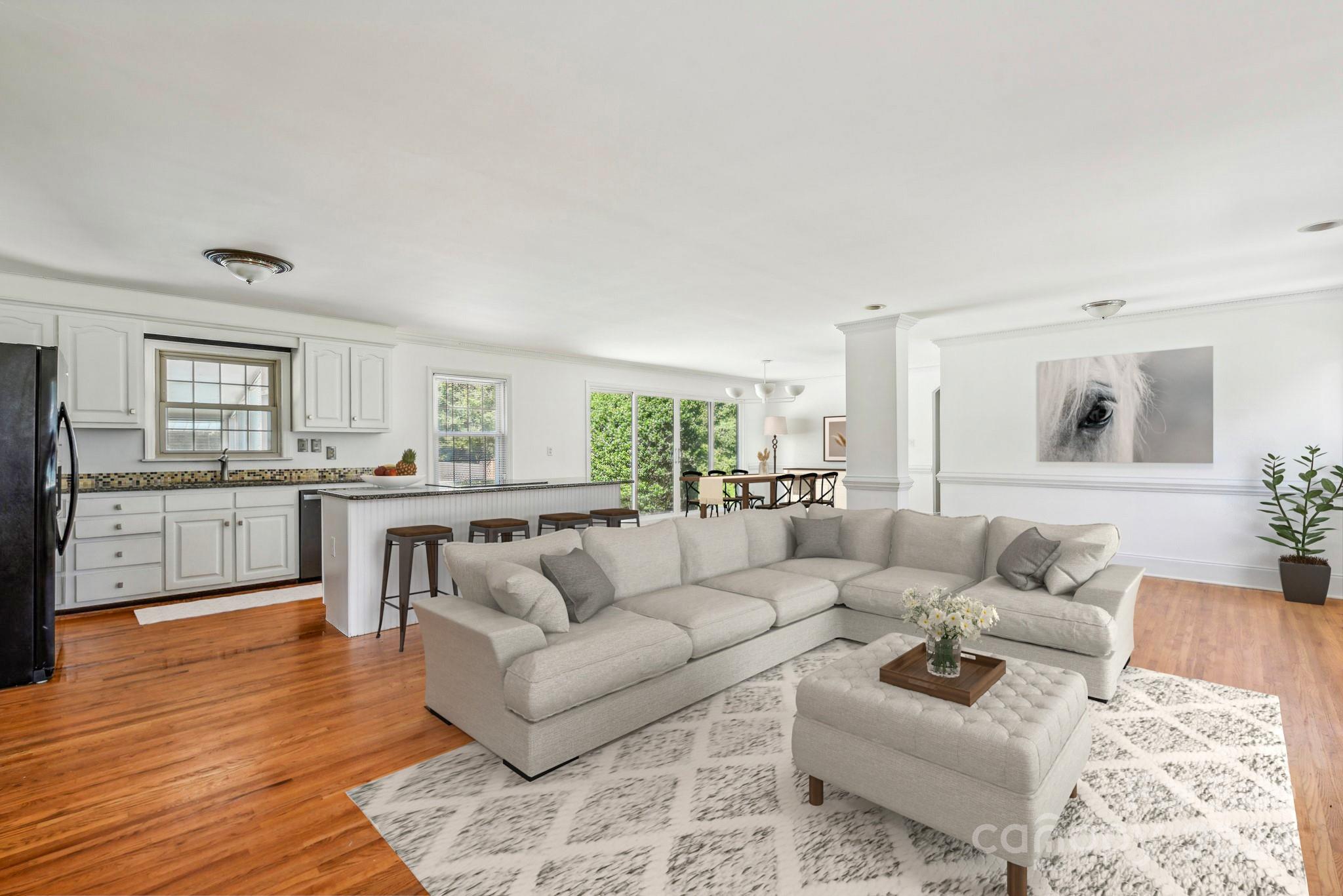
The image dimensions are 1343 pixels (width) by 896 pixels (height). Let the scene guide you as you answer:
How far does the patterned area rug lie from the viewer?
74.2 inches

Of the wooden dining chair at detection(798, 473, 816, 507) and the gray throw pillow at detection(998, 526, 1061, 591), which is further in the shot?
the wooden dining chair at detection(798, 473, 816, 507)

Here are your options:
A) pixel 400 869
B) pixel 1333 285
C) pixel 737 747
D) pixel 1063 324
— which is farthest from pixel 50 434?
pixel 1333 285

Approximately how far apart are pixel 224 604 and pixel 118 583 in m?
0.76

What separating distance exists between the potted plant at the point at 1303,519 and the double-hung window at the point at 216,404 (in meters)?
8.72

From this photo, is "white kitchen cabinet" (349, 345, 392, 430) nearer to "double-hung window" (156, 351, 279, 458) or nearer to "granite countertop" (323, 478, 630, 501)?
"double-hung window" (156, 351, 279, 458)

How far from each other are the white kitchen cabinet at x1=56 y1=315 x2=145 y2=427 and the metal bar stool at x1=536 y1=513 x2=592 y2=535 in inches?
132

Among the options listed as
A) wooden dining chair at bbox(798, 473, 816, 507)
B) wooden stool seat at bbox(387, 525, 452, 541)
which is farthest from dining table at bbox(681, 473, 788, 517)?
wooden stool seat at bbox(387, 525, 452, 541)

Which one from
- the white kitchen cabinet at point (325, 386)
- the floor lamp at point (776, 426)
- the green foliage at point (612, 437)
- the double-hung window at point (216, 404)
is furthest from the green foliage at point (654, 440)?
the double-hung window at point (216, 404)

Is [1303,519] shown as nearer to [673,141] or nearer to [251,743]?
[673,141]

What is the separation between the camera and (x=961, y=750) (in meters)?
1.93

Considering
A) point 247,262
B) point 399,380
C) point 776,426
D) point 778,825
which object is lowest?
point 778,825

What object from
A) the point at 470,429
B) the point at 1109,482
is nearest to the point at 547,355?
the point at 470,429

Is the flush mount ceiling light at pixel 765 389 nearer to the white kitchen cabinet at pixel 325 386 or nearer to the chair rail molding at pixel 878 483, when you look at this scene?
the chair rail molding at pixel 878 483

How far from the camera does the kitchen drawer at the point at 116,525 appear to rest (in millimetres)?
4785
